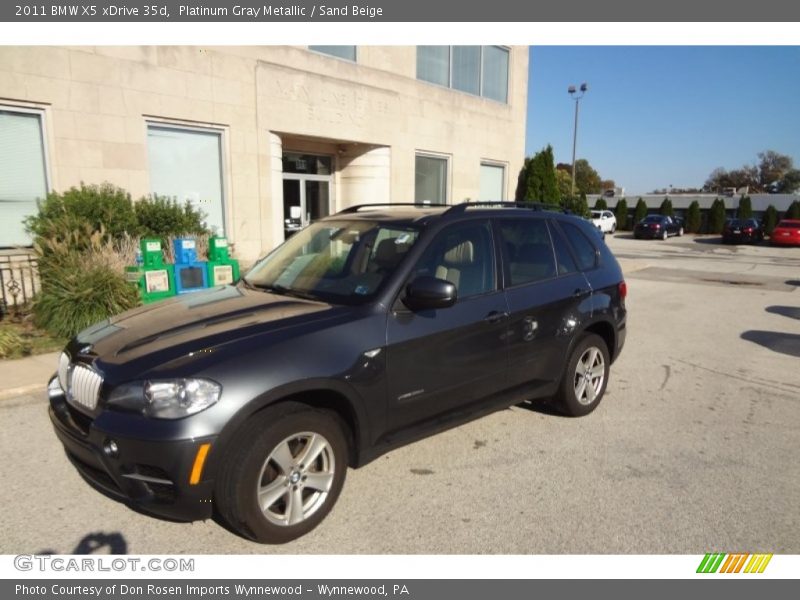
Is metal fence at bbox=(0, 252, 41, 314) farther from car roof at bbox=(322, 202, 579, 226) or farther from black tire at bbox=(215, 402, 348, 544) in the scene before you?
black tire at bbox=(215, 402, 348, 544)

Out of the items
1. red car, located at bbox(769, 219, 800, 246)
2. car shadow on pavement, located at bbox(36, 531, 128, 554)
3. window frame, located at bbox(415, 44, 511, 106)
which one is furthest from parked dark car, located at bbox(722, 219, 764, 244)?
car shadow on pavement, located at bbox(36, 531, 128, 554)

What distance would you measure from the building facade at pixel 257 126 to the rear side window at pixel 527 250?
799 cm

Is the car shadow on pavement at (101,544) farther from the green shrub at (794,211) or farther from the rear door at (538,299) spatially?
the green shrub at (794,211)

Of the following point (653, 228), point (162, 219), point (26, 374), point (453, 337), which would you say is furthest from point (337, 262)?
point (653, 228)

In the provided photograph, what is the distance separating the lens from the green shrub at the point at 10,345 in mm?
6144

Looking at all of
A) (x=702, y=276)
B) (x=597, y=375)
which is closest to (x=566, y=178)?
(x=702, y=276)

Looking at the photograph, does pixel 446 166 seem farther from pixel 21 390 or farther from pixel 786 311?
pixel 21 390

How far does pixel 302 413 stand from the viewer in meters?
2.85

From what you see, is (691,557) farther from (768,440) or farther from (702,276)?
(702,276)

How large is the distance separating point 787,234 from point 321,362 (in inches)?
1441

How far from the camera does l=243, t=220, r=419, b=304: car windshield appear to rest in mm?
3502

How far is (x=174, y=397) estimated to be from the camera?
8.48 feet

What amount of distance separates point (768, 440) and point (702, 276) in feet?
45.6

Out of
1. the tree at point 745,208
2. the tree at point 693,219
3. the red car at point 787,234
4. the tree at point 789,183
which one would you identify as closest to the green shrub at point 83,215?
the red car at point 787,234
